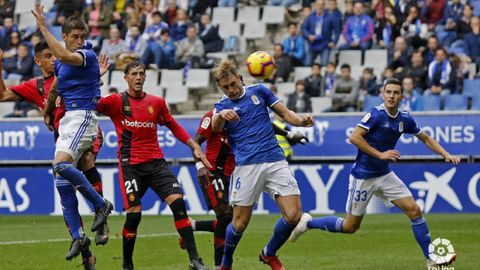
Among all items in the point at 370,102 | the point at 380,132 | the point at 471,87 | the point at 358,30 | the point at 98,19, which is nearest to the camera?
the point at 380,132

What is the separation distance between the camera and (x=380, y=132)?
45.3ft

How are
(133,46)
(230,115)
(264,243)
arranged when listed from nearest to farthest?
(230,115) < (264,243) < (133,46)

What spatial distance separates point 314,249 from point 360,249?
2.24 feet

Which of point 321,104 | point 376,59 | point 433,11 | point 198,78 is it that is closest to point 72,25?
point 321,104

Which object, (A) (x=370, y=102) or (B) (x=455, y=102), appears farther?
(A) (x=370, y=102)

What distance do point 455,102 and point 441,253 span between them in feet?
34.3

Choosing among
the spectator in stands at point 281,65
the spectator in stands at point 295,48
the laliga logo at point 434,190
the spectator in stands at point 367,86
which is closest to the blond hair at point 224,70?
the laliga logo at point 434,190

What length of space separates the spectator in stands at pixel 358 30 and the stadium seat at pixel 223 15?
380 cm

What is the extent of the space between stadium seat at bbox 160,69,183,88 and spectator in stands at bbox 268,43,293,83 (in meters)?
2.68

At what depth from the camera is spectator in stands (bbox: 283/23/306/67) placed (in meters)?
27.2

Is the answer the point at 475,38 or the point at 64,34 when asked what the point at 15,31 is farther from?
the point at 64,34

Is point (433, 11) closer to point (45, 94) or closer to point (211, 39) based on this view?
point (211, 39)

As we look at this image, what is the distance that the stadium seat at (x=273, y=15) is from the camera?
2872 centimetres

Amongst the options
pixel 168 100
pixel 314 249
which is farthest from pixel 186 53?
pixel 314 249
